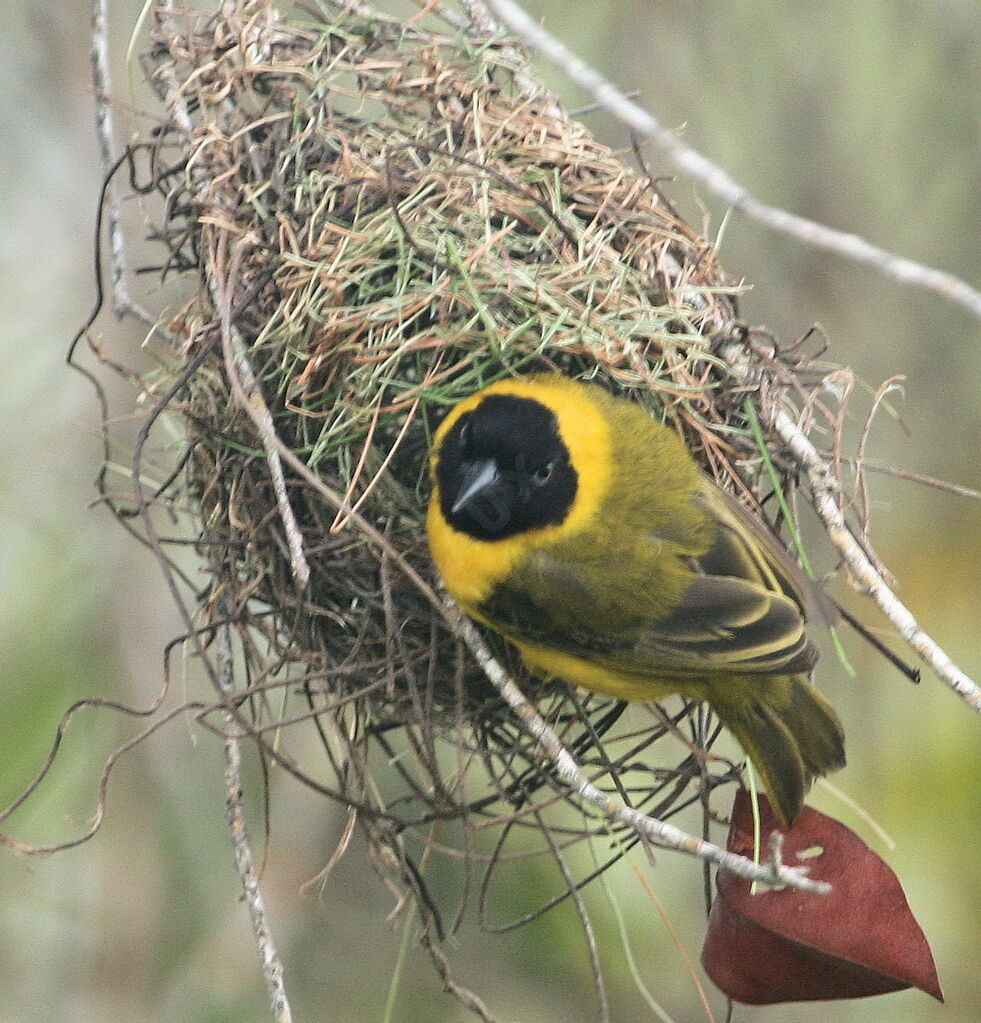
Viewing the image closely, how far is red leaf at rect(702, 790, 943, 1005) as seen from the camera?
5.77 feet

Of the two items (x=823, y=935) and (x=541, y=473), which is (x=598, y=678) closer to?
(x=541, y=473)

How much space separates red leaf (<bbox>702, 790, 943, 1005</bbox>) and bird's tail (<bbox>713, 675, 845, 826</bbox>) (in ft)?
0.68

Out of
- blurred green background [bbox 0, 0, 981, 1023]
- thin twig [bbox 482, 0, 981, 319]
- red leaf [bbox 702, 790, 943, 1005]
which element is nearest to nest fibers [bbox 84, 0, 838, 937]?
red leaf [bbox 702, 790, 943, 1005]

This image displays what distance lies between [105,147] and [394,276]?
0.58 m

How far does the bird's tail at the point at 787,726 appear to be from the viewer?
6.93ft

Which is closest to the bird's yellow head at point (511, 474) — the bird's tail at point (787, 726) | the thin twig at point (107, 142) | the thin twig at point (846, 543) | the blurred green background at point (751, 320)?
the thin twig at point (846, 543)

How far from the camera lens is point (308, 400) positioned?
2.21 m

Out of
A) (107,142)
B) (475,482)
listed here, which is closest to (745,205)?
(475,482)

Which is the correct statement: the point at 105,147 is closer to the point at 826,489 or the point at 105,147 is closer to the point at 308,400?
the point at 308,400

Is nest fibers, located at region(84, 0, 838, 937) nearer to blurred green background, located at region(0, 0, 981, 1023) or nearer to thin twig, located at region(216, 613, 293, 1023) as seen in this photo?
thin twig, located at region(216, 613, 293, 1023)

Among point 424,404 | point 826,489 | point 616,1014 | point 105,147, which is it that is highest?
point 105,147

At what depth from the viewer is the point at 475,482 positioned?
2088mm

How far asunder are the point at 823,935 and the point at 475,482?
836 millimetres

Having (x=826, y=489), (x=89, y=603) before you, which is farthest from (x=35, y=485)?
(x=826, y=489)
